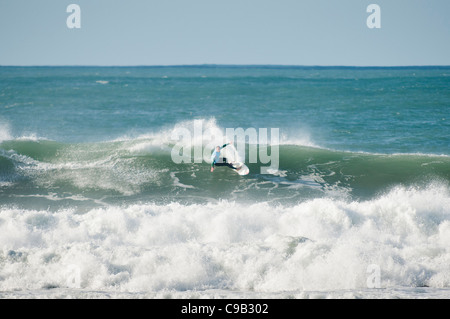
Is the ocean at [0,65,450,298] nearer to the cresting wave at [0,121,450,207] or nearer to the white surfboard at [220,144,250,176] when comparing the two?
the cresting wave at [0,121,450,207]

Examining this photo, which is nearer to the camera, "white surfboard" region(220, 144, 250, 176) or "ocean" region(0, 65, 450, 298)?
"ocean" region(0, 65, 450, 298)

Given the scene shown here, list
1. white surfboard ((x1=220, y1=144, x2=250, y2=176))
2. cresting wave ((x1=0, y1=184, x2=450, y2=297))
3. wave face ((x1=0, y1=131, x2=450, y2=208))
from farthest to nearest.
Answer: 1. white surfboard ((x1=220, y1=144, x2=250, y2=176))
2. wave face ((x1=0, y1=131, x2=450, y2=208))
3. cresting wave ((x1=0, y1=184, x2=450, y2=297))

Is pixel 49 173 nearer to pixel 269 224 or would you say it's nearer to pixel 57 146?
pixel 57 146

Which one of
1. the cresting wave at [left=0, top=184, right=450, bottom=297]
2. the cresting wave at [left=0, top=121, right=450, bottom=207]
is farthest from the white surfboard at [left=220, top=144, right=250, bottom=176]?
the cresting wave at [left=0, top=184, right=450, bottom=297]

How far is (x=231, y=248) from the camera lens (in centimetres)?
1022

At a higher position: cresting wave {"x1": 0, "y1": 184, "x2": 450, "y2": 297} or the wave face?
the wave face

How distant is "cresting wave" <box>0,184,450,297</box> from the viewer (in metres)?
8.96

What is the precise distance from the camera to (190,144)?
75.2 ft

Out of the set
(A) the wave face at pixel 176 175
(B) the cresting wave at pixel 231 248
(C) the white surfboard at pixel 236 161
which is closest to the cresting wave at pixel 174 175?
(A) the wave face at pixel 176 175

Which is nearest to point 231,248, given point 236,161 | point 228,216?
point 228,216

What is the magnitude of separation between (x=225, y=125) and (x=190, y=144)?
40.7 feet

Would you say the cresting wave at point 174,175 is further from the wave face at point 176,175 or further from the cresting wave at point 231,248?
the cresting wave at point 231,248

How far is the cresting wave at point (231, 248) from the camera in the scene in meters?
8.96

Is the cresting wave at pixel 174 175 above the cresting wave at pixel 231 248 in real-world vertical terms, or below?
above
